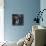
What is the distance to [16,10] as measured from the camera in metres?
5.36

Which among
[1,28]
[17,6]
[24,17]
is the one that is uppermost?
[17,6]

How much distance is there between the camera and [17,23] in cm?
540

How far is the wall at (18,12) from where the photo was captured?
5324 millimetres

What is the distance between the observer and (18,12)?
5375 mm

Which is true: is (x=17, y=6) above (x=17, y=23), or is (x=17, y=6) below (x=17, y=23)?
above

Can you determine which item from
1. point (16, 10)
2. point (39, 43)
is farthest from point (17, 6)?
point (39, 43)

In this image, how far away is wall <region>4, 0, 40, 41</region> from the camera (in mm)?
5324

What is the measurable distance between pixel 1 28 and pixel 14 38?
0.67m

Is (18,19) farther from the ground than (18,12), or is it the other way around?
(18,12)

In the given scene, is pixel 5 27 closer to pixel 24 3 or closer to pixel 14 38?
pixel 14 38

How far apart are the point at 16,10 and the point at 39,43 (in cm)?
304

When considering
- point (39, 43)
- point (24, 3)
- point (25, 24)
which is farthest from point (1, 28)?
point (39, 43)

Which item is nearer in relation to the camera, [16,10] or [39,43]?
[39,43]

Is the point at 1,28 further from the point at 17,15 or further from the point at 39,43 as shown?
the point at 39,43
